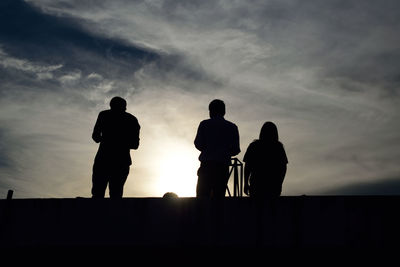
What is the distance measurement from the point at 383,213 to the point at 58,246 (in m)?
3.82

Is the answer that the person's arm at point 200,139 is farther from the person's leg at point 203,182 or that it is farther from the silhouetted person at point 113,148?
the silhouetted person at point 113,148

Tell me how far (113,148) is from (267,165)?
2.29 m

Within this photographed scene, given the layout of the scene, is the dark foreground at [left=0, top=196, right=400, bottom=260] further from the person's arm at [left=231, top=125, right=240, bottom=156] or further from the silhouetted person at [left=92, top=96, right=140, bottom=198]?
the person's arm at [left=231, top=125, right=240, bottom=156]

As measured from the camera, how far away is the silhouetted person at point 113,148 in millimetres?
8062

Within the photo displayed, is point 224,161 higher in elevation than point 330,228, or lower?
higher

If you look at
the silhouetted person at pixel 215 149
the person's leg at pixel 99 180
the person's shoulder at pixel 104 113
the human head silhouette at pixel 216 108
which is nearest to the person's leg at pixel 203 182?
the silhouetted person at pixel 215 149

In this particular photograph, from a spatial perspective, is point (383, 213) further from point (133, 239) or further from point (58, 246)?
point (58, 246)

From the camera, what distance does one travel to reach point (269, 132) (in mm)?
7426

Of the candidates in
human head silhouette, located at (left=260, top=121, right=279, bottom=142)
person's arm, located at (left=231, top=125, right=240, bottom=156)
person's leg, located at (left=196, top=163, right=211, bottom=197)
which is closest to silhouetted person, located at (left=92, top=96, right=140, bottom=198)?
person's leg, located at (left=196, top=163, right=211, bottom=197)

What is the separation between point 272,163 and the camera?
7.43 m

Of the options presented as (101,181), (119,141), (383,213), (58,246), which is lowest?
(58,246)

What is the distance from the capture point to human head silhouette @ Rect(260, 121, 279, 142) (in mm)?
7418

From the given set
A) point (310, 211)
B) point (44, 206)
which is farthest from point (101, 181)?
point (310, 211)

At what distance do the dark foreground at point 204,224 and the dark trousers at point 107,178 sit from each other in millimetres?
1321
